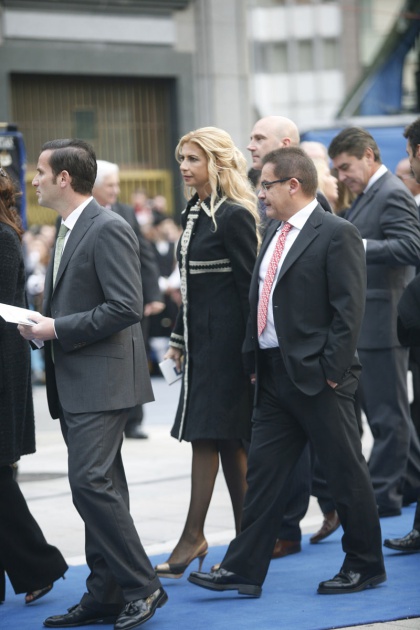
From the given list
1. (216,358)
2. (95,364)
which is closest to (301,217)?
(216,358)

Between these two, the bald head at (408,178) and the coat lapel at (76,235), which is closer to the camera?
the coat lapel at (76,235)

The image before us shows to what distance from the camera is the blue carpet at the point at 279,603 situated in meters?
5.49

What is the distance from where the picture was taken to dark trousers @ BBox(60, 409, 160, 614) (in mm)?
5328

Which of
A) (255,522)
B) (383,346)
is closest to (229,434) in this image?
(255,522)

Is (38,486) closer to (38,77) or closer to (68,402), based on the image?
(68,402)

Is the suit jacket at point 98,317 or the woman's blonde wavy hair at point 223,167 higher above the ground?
the woman's blonde wavy hair at point 223,167

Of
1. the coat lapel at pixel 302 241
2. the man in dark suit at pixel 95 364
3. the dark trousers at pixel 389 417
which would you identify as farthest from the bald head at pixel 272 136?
the man in dark suit at pixel 95 364

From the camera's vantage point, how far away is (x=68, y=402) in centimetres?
542

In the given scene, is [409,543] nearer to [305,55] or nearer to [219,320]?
[219,320]

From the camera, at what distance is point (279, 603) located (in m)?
5.82

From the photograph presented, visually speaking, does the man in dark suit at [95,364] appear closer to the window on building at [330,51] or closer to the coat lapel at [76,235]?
the coat lapel at [76,235]

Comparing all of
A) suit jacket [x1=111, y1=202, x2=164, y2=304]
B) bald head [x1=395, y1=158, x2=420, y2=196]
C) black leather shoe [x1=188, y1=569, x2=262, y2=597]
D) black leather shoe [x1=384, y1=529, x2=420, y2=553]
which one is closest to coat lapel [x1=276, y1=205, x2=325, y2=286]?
black leather shoe [x1=188, y1=569, x2=262, y2=597]

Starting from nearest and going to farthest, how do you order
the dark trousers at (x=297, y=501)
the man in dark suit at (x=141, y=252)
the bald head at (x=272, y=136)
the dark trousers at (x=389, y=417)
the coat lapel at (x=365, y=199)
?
the dark trousers at (x=297, y=501) < the bald head at (x=272, y=136) < the coat lapel at (x=365, y=199) < the dark trousers at (x=389, y=417) < the man in dark suit at (x=141, y=252)

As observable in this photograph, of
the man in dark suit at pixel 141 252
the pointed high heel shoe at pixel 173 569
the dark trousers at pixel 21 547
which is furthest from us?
the man in dark suit at pixel 141 252
